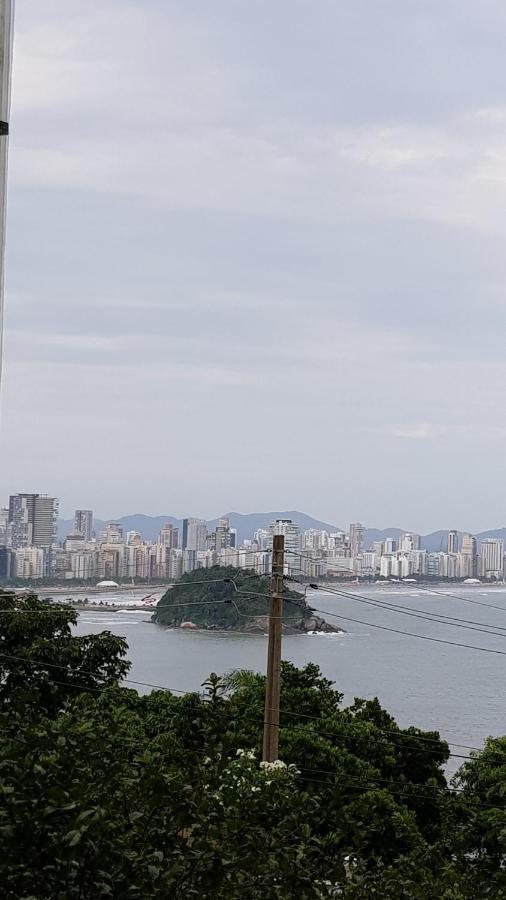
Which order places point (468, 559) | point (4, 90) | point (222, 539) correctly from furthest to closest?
point (468, 559) < point (222, 539) < point (4, 90)

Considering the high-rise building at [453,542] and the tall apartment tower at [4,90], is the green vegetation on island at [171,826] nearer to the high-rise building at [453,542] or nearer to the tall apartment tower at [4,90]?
the tall apartment tower at [4,90]

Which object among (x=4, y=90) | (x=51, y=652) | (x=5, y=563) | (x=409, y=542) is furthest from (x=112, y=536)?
(x=4, y=90)

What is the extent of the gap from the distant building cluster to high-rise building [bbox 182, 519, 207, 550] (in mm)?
79

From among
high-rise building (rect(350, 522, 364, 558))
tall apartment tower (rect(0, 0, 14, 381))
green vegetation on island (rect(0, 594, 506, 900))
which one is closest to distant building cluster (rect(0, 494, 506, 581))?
high-rise building (rect(350, 522, 364, 558))

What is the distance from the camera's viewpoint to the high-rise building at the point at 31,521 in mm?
65375

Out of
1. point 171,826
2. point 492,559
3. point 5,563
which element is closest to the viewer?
point 171,826

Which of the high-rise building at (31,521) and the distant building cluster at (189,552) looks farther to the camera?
the high-rise building at (31,521)

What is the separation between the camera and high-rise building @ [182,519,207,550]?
280 feet

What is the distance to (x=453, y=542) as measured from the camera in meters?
103

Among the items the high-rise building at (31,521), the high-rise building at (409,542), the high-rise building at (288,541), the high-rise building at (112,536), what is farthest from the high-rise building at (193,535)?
the high-rise building at (409,542)

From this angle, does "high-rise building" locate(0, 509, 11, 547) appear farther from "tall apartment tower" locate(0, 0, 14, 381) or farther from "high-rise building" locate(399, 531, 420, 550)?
"tall apartment tower" locate(0, 0, 14, 381)

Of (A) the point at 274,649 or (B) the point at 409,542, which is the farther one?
(B) the point at 409,542

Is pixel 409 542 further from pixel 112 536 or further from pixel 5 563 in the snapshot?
pixel 5 563

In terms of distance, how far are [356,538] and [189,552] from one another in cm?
2620
